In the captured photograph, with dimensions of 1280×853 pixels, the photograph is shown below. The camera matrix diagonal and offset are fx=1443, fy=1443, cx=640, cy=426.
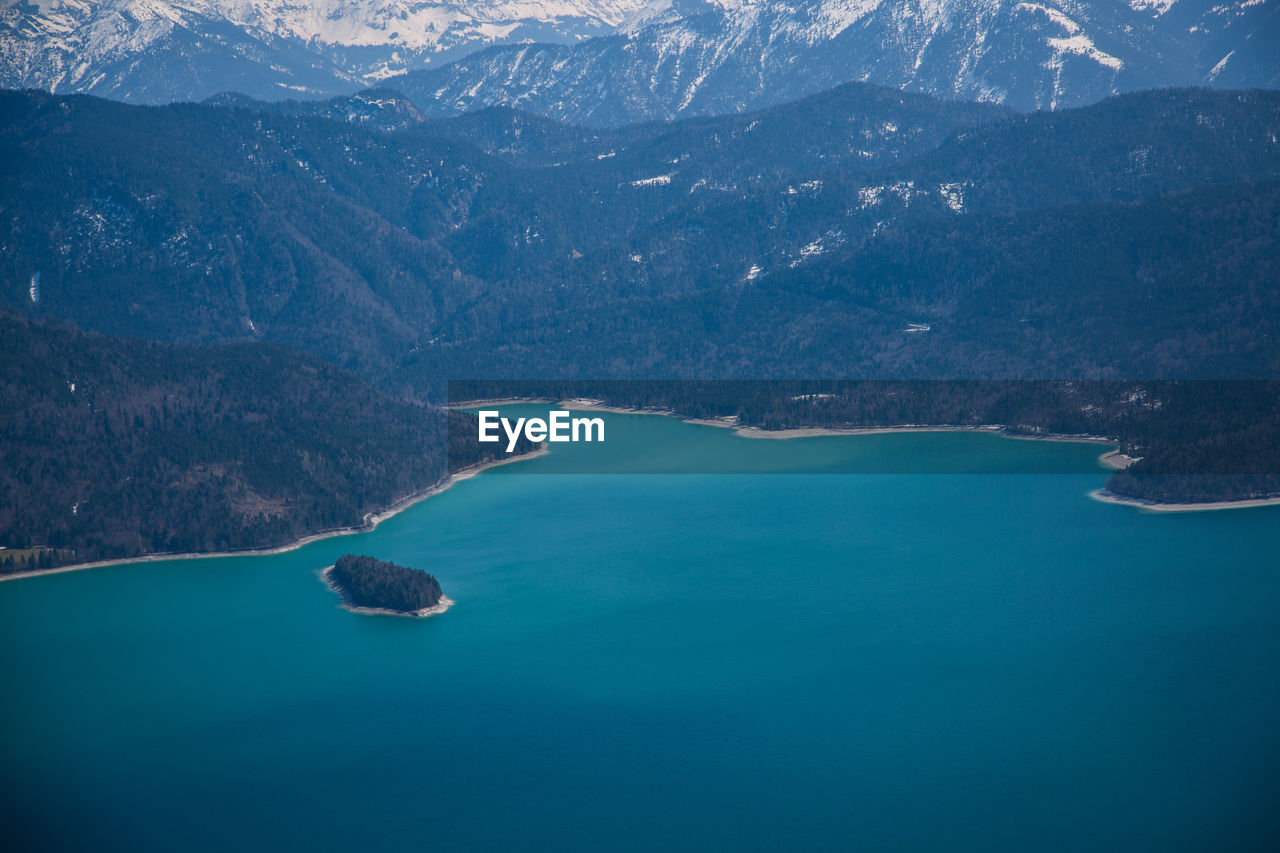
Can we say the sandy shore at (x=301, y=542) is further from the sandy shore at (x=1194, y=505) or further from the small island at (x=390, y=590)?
the sandy shore at (x=1194, y=505)

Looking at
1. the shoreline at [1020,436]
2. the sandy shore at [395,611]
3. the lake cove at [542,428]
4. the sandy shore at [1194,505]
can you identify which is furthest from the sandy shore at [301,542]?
the sandy shore at [1194,505]

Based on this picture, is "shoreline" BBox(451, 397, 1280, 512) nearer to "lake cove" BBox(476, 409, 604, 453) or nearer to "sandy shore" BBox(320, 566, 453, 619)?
"lake cove" BBox(476, 409, 604, 453)

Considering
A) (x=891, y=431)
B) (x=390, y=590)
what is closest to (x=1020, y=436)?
(x=891, y=431)

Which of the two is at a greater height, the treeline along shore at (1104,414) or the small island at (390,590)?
the treeline along shore at (1104,414)

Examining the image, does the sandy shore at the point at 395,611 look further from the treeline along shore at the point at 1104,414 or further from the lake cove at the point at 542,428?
the treeline along shore at the point at 1104,414

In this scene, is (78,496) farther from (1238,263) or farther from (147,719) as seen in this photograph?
(1238,263)

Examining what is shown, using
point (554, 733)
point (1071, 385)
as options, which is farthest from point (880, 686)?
point (1071, 385)

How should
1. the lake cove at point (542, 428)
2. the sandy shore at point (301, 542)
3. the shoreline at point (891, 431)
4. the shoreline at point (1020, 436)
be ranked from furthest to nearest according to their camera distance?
the lake cove at point (542, 428) < the shoreline at point (891, 431) < the shoreline at point (1020, 436) < the sandy shore at point (301, 542)

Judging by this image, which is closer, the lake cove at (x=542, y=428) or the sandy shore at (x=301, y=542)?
the sandy shore at (x=301, y=542)

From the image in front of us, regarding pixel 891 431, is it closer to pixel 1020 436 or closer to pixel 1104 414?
pixel 1020 436

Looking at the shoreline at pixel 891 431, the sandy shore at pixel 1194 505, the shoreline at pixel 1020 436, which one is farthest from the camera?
the shoreline at pixel 891 431
